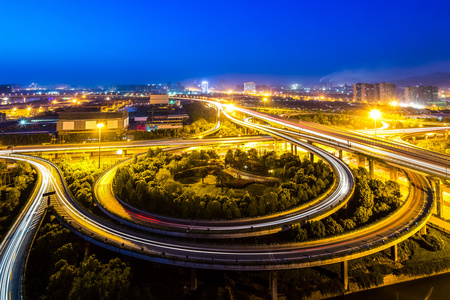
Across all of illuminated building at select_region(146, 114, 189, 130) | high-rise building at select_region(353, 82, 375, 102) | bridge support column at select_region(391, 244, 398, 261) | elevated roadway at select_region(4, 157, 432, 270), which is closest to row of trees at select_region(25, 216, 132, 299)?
elevated roadway at select_region(4, 157, 432, 270)

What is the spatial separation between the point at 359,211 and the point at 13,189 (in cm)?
1778

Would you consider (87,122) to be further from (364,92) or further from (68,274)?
(364,92)

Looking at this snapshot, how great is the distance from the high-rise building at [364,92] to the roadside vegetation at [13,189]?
77421 millimetres

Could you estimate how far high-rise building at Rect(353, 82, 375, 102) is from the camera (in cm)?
7088

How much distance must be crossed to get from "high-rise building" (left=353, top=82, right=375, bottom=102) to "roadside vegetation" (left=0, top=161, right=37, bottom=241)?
77421mm

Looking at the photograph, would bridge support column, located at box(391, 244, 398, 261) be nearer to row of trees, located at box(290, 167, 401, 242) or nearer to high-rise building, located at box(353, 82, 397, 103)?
row of trees, located at box(290, 167, 401, 242)

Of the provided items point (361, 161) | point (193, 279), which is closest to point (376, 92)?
point (361, 161)

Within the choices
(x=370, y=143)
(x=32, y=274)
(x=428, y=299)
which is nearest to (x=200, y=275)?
(x=32, y=274)

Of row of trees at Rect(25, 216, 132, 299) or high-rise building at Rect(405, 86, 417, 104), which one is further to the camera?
high-rise building at Rect(405, 86, 417, 104)

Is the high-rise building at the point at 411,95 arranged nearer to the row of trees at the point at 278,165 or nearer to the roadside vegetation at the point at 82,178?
the row of trees at the point at 278,165

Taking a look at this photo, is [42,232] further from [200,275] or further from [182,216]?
[200,275]

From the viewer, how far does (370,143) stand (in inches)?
735

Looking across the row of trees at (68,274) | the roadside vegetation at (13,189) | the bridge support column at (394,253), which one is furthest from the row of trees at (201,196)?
the roadside vegetation at (13,189)

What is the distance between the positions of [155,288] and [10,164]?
60.8 ft
